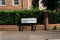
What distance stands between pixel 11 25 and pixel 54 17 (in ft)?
14.7

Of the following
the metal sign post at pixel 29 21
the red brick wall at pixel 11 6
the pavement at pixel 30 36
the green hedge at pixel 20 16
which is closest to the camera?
the pavement at pixel 30 36

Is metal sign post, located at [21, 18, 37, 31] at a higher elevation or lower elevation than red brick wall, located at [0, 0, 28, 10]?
lower

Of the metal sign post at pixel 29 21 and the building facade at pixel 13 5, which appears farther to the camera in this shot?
the building facade at pixel 13 5

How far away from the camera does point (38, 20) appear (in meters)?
24.3

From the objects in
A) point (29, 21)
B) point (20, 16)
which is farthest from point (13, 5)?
point (29, 21)

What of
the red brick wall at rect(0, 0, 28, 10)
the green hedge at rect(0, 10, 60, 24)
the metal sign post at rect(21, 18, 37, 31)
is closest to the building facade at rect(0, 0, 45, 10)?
the red brick wall at rect(0, 0, 28, 10)

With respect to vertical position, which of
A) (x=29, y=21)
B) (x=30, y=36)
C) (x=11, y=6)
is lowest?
(x=30, y=36)

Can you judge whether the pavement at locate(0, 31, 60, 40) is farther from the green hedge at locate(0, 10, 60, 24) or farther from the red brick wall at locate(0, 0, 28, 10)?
the red brick wall at locate(0, 0, 28, 10)

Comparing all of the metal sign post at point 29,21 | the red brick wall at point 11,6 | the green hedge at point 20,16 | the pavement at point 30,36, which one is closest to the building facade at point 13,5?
the red brick wall at point 11,6

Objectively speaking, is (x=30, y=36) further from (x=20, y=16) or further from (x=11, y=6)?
(x=11, y=6)

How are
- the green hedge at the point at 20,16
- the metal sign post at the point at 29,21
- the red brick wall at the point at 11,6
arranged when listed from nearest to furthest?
the metal sign post at the point at 29,21, the green hedge at the point at 20,16, the red brick wall at the point at 11,6

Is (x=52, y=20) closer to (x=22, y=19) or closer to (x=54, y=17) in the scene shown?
(x=54, y=17)

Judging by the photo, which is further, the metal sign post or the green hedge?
the green hedge

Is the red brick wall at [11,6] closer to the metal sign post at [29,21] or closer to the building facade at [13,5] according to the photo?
the building facade at [13,5]
